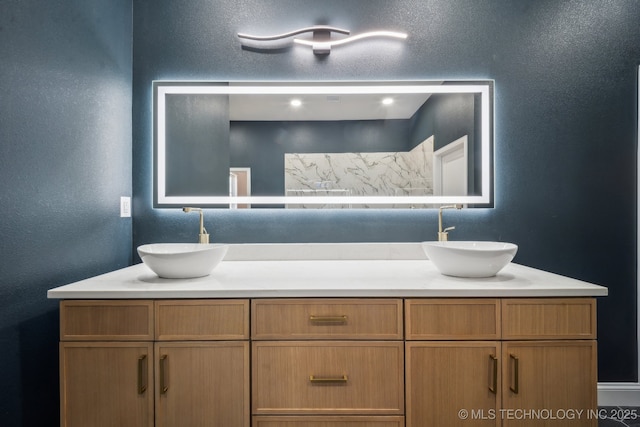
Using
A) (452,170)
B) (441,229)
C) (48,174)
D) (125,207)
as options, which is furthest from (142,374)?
(452,170)

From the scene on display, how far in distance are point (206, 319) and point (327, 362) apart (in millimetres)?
448

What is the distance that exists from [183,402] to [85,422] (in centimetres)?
35

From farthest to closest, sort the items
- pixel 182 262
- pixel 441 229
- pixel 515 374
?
pixel 441 229 < pixel 182 262 < pixel 515 374

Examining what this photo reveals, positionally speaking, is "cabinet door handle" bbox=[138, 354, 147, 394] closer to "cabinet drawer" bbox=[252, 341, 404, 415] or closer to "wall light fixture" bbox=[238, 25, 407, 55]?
"cabinet drawer" bbox=[252, 341, 404, 415]

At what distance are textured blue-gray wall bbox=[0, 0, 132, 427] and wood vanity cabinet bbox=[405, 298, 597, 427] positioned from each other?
4.55 ft

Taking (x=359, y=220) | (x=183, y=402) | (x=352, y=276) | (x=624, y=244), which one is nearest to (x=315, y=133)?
(x=359, y=220)

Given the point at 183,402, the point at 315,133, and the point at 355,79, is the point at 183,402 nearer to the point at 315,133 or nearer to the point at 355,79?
the point at 315,133

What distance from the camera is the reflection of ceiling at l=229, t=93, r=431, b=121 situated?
5.93 ft

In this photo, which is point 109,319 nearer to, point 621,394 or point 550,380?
point 550,380

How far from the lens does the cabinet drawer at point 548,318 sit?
1145 millimetres

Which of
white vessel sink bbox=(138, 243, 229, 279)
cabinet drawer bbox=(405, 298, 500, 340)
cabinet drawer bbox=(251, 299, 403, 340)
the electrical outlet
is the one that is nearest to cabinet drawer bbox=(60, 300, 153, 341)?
white vessel sink bbox=(138, 243, 229, 279)

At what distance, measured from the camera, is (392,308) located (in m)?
1.16

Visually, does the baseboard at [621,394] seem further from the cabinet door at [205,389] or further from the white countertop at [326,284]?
the cabinet door at [205,389]

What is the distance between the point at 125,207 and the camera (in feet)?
5.78
